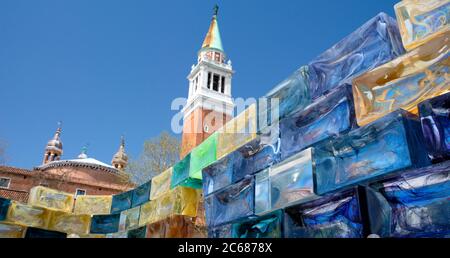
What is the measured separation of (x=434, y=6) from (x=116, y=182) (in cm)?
3550

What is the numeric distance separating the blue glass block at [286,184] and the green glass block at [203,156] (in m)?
2.27

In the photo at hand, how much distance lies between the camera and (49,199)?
13203mm

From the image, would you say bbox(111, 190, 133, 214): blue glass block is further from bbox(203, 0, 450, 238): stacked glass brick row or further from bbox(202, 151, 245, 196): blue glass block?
bbox(203, 0, 450, 238): stacked glass brick row

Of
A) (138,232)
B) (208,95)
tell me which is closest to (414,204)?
(138,232)

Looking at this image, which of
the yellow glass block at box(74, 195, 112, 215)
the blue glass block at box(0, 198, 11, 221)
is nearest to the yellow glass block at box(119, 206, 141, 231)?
the yellow glass block at box(74, 195, 112, 215)

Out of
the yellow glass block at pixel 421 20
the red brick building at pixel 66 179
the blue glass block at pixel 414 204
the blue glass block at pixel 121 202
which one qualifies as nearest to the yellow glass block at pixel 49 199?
the blue glass block at pixel 121 202

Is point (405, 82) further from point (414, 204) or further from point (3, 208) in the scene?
point (3, 208)

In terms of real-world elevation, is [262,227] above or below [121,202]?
below

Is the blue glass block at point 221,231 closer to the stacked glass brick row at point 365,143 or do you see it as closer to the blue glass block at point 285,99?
the stacked glass brick row at point 365,143

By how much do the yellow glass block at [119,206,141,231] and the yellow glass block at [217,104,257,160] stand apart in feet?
14.9

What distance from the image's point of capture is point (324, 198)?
16.7 feet

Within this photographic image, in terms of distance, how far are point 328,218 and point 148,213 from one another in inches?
277

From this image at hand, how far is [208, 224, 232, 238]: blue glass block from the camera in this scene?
6930 millimetres

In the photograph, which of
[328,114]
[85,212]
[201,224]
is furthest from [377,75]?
[85,212]
